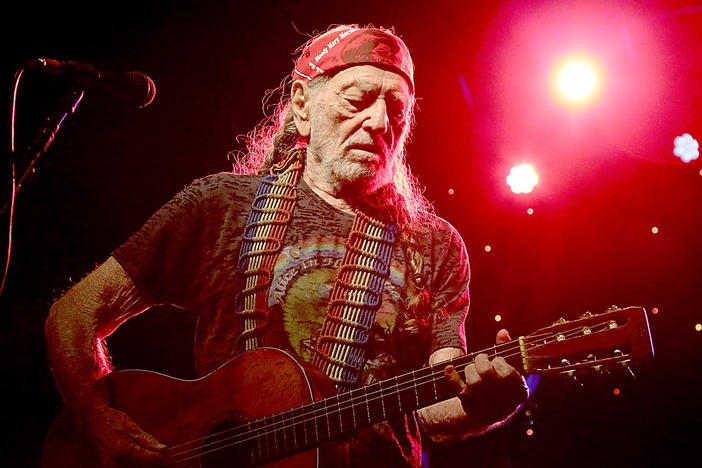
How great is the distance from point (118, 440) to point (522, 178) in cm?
267

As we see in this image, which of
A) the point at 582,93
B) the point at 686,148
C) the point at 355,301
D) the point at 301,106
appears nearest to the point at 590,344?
the point at 355,301

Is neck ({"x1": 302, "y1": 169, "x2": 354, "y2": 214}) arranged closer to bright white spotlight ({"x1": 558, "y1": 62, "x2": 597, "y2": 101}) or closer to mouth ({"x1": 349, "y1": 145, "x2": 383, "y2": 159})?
mouth ({"x1": 349, "y1": 145, "x2": 383, "y2": 159})

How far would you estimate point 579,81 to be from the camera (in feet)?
12.1

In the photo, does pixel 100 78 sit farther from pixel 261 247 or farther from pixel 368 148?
pixel 368 148

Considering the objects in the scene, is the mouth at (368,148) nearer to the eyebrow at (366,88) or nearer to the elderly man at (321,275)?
the elderly man at (321,275)

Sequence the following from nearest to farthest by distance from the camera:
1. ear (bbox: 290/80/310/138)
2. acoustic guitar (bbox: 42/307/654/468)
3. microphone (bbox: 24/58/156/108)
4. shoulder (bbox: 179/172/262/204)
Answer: acoustic guitar (bbox: 42/307/654/468)
microphone (bbox: 24/58/156/108)
shoulder (bbox: 179/172/262/204)
ear (bbox: 290/80/310/138)

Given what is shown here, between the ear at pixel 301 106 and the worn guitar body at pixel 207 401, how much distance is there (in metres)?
1.31

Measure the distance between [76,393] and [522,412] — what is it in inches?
Answer: 92.7

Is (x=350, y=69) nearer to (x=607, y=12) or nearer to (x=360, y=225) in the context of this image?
(x=360, y=225)

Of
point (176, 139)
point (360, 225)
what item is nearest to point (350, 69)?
point (360, 225)

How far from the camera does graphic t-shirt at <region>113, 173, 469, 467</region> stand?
8.02ft

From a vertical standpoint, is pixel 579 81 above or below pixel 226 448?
above

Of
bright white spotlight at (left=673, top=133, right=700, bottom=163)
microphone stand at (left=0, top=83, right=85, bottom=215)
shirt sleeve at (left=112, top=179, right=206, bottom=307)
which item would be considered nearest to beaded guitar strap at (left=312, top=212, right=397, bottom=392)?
shirt sleeve at (left=112, top=179, right=206, bottom=307)

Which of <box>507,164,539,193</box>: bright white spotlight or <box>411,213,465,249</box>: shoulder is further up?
<box>507,164,539,193</box>: bright white spotlight
